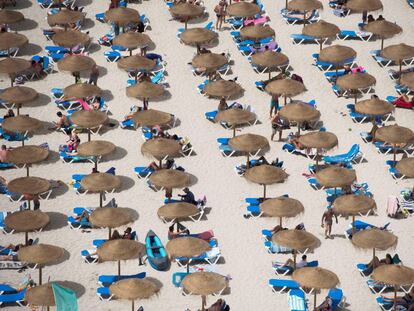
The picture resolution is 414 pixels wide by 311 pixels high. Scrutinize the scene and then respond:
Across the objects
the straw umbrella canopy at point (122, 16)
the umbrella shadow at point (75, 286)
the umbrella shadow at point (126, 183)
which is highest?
the straw umbrella canopy at point (122, 16)

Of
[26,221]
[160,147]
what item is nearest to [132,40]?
[160,147]

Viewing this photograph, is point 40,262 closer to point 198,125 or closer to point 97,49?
point 198,125

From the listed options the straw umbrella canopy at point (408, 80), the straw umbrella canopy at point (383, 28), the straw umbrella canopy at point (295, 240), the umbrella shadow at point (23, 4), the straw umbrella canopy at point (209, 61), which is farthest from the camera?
the umbrella shadow at point (23, 4)

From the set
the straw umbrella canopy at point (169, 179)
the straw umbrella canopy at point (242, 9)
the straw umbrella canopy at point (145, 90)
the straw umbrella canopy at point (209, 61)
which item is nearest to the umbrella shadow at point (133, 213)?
the straw umbrella canopy at point (169, 179)

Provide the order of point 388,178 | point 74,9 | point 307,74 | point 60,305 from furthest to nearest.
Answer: point 74,9, point 307,74, point 388,178, point 60,305

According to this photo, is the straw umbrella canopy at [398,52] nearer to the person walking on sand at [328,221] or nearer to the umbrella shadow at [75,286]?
the person walking on sand at [328,221]

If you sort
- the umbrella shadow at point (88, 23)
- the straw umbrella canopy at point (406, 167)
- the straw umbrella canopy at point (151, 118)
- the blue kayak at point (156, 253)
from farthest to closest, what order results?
the umbrella shadow at point (88, 23)
the straw umbrella canopy at point (151, 118)
the straw umbrella canopy at point (406, 167)
the blue kayak at point (156, 253)

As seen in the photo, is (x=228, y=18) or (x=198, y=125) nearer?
(x=198, y=125)

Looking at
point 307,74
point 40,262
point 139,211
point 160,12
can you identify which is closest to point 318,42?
point 307,74
